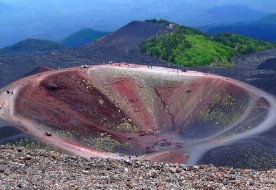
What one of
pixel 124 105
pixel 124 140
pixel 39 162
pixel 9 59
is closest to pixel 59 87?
pixel 124 105

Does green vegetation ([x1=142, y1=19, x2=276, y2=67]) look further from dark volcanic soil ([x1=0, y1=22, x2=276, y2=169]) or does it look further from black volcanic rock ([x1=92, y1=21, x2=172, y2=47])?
black volcanic rock ([x1=92, y1=21, x2=172, y2=47])

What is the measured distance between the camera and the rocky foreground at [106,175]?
1331 cm

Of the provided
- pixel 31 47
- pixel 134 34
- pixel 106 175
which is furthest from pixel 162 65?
pixel 31 47

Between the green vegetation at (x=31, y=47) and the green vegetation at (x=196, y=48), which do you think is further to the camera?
the green vegetation at (x=31, y=47)

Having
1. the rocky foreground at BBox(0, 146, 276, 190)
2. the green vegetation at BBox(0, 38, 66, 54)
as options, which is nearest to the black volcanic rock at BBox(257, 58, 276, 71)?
the rocky foreground at BBox(0, 146, 276, 190)

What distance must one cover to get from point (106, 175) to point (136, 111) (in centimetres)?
2453

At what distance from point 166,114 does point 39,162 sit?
80.4 feet

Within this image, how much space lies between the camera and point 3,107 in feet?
109

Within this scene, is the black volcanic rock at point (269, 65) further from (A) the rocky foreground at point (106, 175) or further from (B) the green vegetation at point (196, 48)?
(A) the rocky foreground at point (106, 175)

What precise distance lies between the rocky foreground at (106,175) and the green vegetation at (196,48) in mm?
45549

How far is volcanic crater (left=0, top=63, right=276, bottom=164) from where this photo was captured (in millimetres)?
31125

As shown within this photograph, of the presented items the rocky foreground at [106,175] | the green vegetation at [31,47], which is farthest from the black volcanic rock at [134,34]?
the rocky foreground at [106,175]

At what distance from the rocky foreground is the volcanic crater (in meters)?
10.9

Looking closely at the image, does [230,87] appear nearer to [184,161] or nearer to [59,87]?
[184,161]
